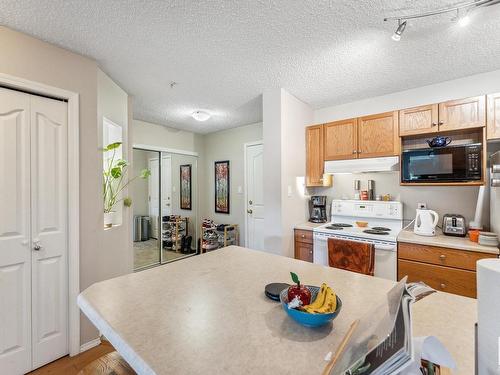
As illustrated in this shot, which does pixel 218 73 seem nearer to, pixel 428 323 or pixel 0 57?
pixel 0 57

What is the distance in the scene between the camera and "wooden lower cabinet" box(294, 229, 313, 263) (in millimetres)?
2888

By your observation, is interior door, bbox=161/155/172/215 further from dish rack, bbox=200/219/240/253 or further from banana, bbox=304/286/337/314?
banana, bbox=304/286/337/314

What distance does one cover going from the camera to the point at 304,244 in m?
2.93

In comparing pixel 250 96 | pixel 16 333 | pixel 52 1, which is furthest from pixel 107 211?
pixel 250 96

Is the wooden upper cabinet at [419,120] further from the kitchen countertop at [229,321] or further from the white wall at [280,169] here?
the kitchen countertop at [229,321]

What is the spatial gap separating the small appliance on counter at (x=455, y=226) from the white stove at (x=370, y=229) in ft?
1.36

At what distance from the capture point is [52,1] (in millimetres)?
1473

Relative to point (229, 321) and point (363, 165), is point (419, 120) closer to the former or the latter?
point (363, 165)

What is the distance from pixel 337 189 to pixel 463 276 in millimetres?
1629

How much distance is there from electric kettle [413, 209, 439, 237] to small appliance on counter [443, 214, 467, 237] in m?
0.12

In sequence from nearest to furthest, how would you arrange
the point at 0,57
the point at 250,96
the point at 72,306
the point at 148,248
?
1. the point at 0,57
2. the point at 72,306
3. the point at 250,96
4. the point at 148,248

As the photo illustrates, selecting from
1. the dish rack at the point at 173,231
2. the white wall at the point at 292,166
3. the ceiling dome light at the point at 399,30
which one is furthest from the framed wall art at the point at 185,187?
the ceiling dome light at the point at 399,30

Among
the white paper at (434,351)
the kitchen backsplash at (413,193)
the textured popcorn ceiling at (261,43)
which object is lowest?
the white paper at (434,351)

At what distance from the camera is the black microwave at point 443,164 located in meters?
2.24
